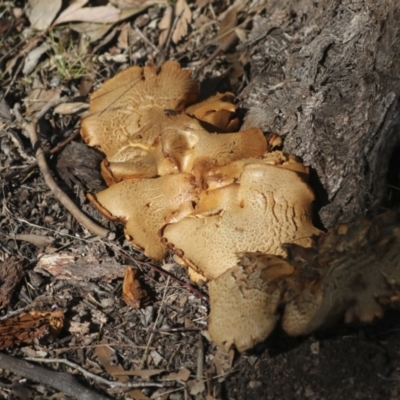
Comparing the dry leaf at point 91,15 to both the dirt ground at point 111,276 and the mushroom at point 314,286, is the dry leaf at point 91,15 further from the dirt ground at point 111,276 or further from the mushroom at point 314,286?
the mushroom at point 314,286

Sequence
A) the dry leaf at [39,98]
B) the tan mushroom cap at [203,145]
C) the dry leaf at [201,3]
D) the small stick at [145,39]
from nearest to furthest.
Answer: the tan mushroom cap at [203,145]
the dry leaf at [39,98]
the small stick at [145,39]
the dry leaf at [201,3]

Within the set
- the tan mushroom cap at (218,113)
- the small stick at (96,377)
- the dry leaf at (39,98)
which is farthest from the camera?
the dry leaf at (39,98)

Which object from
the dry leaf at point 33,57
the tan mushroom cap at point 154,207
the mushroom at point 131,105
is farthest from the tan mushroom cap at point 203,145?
the dry leaf at point 33,57

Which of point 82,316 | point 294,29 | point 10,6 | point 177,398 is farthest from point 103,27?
point 177,398

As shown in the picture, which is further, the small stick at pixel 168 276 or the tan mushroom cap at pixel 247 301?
the small stick at pixel 168 276

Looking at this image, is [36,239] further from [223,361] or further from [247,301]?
[247,301]

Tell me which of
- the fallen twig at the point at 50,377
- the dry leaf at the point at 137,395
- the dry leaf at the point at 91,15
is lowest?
the dry leaf at the point at 137,395

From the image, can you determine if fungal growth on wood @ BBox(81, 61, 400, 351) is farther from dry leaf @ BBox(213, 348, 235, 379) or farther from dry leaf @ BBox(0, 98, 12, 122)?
dry leaf @ BBox(0, 98, 12, 122)

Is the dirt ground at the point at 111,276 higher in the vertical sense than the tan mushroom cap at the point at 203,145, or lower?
lower

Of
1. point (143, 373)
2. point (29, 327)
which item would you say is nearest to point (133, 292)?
point (143, 373)
